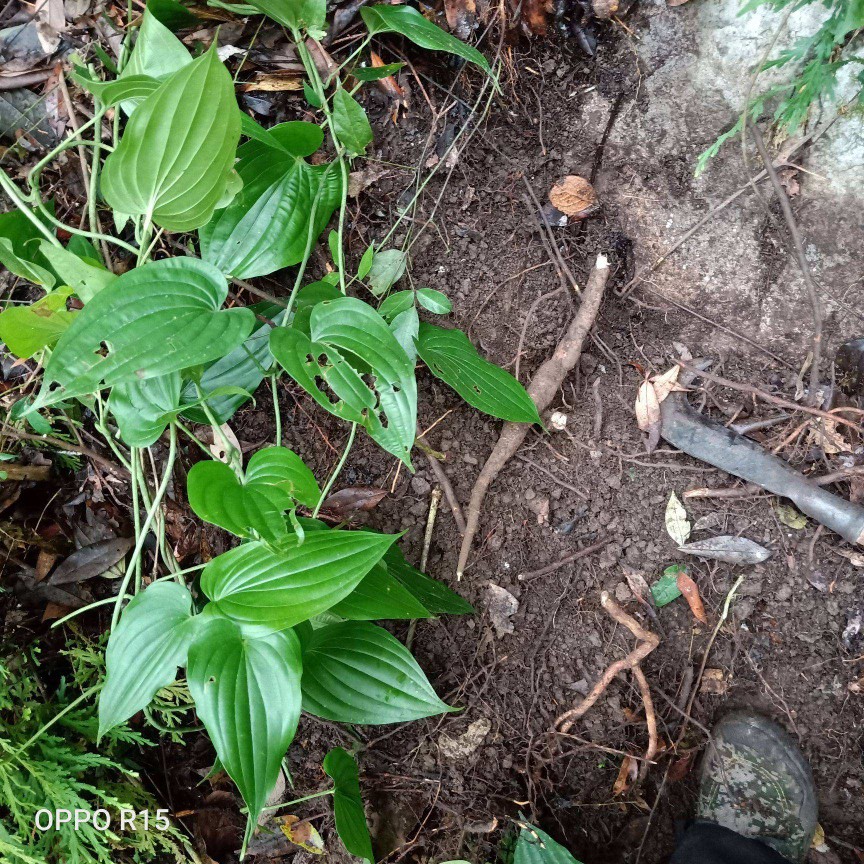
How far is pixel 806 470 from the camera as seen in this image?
1.56 metres

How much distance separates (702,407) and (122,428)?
138 centimetres

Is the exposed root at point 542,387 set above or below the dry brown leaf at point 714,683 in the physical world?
above

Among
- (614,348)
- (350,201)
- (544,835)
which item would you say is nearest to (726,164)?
(614,348)

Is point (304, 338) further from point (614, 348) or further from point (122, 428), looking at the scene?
point (614, 348)

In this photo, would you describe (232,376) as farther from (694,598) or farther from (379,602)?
(694,598)

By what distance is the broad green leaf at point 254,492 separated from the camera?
1.07m

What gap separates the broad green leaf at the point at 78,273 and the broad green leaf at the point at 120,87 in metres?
0.29

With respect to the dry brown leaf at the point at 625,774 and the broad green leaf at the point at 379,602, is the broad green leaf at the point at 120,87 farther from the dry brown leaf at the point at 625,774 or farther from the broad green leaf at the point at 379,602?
the dry brown leaf at the point at 625,774

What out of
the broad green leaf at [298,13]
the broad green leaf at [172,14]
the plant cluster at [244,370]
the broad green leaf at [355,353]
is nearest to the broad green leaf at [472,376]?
the plant cluster at [244,370]

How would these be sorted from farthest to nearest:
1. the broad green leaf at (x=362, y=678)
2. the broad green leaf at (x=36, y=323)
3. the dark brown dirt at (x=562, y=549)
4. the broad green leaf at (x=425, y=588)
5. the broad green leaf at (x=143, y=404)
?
the dark brown dirt at (x=562, y=549) < the broad green leaf at (x=425, y=588) < the broad green leaf at (x=362, y=678) < the broad green leaf at (x=143, y=404) < the broad green leaf at (x=36, y=323)

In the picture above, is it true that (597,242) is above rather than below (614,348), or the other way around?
above

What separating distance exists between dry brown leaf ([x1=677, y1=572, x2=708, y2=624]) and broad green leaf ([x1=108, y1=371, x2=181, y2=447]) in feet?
4.23

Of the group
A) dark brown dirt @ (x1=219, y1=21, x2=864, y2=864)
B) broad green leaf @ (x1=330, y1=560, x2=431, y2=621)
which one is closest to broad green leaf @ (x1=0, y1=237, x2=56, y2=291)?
dark brown dirt @ (x1=219, y1=21, x2=864, y2=864)

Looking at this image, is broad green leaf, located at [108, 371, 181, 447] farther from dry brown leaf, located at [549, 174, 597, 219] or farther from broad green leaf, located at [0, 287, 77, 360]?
dry brown leaf, located at [549, 174, 597, 219]
